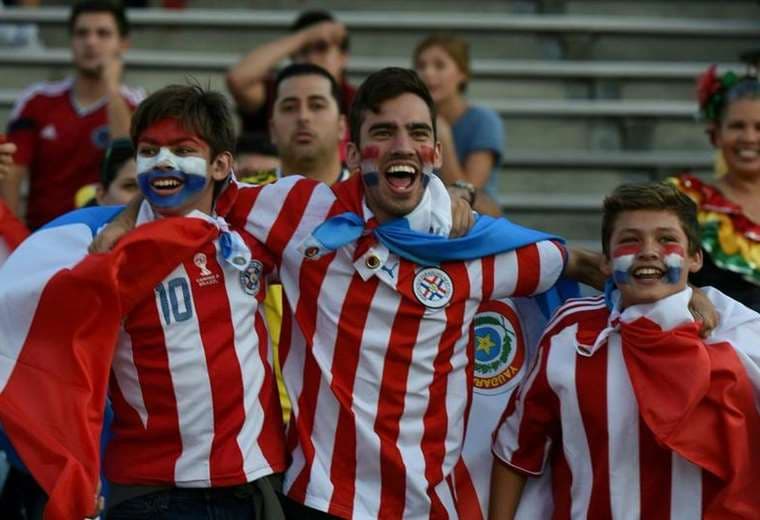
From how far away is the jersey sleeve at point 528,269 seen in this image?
3863mm

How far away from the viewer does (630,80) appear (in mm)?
8375

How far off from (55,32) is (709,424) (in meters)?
5.86

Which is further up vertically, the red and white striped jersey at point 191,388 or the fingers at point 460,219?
the fingers at point 460,219

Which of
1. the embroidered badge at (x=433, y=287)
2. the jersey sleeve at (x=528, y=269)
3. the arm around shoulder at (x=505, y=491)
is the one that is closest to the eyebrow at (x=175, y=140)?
the embroidered badge at (x=433, y=287)

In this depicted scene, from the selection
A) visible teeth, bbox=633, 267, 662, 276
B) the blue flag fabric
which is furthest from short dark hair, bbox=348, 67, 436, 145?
visible teeth, bbox=633, 267, 662, 276

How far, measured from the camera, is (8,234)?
450cm

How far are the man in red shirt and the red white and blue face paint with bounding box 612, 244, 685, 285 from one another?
3.10m

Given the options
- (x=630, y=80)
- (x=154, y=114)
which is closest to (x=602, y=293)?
(x=154, y=114)

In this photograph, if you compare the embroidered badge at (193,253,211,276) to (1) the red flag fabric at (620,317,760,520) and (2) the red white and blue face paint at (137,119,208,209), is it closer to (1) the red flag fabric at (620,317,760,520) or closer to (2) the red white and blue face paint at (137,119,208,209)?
(2) the red white and blue face paint at (137,119,208,209)

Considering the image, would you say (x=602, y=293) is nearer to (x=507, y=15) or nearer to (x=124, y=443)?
(x=124, y=443)

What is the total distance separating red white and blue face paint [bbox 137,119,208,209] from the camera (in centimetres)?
376

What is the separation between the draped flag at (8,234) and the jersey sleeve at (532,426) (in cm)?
167

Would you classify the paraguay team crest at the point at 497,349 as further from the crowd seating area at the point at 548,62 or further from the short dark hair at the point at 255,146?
the crowd seating area at the point at 548,62

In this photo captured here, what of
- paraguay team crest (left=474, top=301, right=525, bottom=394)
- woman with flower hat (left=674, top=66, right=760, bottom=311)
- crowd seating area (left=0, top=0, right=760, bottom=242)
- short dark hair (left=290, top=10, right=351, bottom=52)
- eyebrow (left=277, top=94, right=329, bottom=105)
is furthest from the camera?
crowd seating area (left=0, top=0, right=760, bottom=242)
